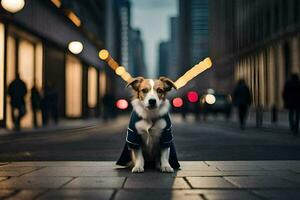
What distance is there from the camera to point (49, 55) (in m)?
28.0

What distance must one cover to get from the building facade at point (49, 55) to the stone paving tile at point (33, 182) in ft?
15.4

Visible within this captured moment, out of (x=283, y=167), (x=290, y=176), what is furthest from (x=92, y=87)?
(x=290, y=176)

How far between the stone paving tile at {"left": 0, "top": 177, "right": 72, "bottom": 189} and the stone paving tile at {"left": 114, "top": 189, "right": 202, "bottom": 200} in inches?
33.8

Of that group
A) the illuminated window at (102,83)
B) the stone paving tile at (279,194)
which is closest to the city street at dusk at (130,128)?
the stone paving tile at (279,194)

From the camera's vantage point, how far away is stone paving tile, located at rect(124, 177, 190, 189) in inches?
193

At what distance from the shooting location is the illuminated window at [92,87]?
3944 centimetres

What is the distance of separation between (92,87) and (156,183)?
36250mm

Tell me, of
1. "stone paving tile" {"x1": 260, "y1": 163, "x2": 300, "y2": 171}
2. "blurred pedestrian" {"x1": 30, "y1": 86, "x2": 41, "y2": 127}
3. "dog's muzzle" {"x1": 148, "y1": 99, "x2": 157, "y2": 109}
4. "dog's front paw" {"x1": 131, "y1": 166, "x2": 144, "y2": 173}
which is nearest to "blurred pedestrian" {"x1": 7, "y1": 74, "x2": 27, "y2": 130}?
"blurred pedestrian" {"x1": 30, "y1": 86, "x2": 41, "y2": 127}

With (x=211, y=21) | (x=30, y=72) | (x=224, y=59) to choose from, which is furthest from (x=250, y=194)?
(x=211, y=21)

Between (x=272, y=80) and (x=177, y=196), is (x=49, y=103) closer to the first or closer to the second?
(x=177, y=196)

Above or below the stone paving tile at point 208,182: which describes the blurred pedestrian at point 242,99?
above

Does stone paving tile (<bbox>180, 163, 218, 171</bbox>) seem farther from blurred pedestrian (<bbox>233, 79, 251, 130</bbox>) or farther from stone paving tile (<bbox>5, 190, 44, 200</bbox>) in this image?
blurred pedestrian (<bbox>233, 79, 251, 130</bbox>)

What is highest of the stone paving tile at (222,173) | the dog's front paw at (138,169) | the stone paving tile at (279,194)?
the dog's front paw at (138,169)

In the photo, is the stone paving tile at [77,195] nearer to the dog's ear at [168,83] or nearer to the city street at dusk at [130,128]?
the city street at dusk at [130,128]
